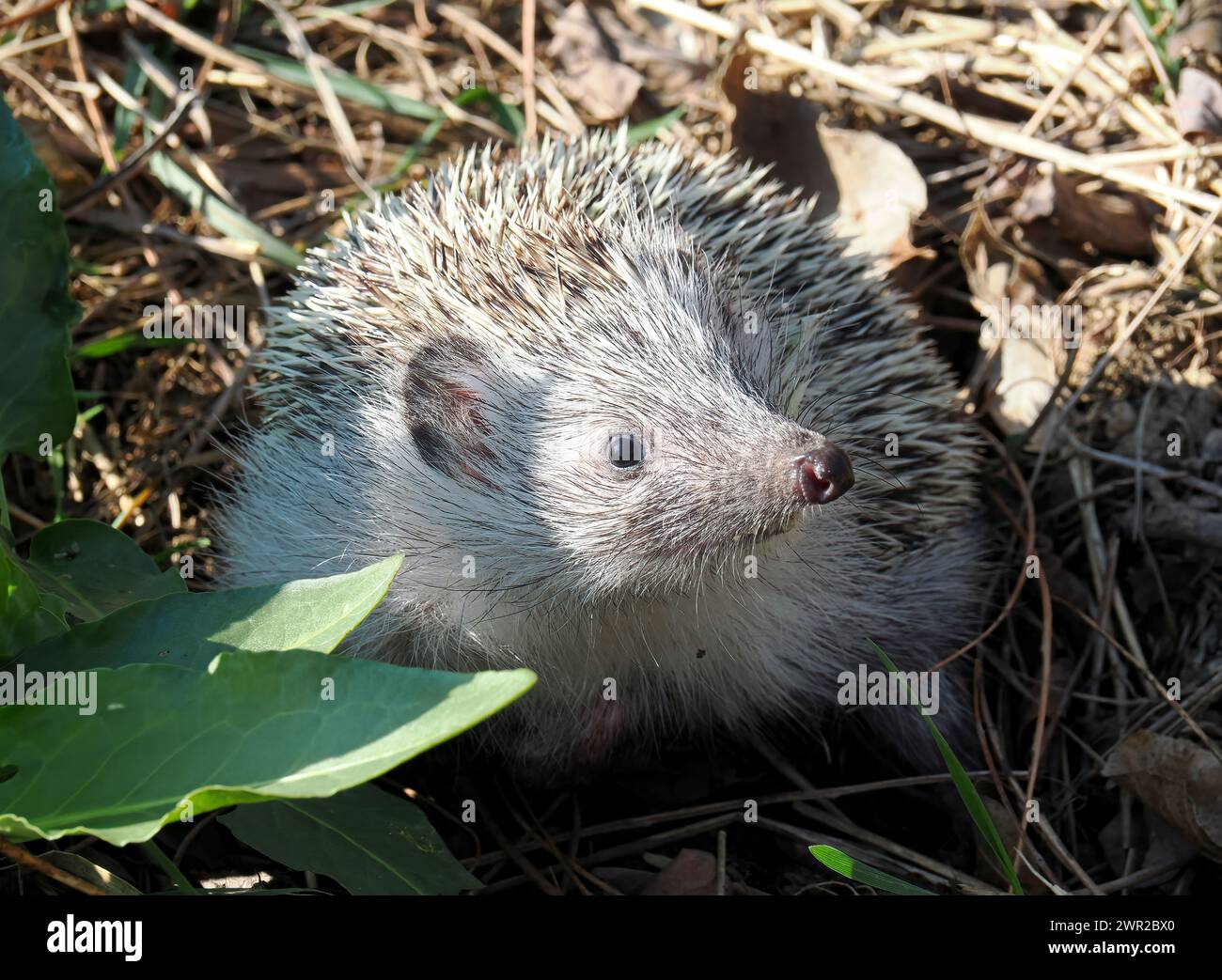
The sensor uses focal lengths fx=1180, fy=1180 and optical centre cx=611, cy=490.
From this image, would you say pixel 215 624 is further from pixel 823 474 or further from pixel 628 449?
pixel 823 474

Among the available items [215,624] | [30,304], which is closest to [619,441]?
[215,624]

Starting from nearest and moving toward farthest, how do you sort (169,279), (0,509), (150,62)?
(0,509)
(169,279)
(150,62)

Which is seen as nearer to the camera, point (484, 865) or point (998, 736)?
point (484, 865)

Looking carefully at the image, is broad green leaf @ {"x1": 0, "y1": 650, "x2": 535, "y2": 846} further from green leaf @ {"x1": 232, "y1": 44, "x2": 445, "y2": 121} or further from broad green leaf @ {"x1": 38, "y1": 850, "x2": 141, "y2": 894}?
green leaf @ {"x1": 232, "y1": 44, "x2": 445, "y2": 121}

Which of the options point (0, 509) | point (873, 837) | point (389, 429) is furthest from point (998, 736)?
point (0, 509)

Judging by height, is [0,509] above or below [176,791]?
above
